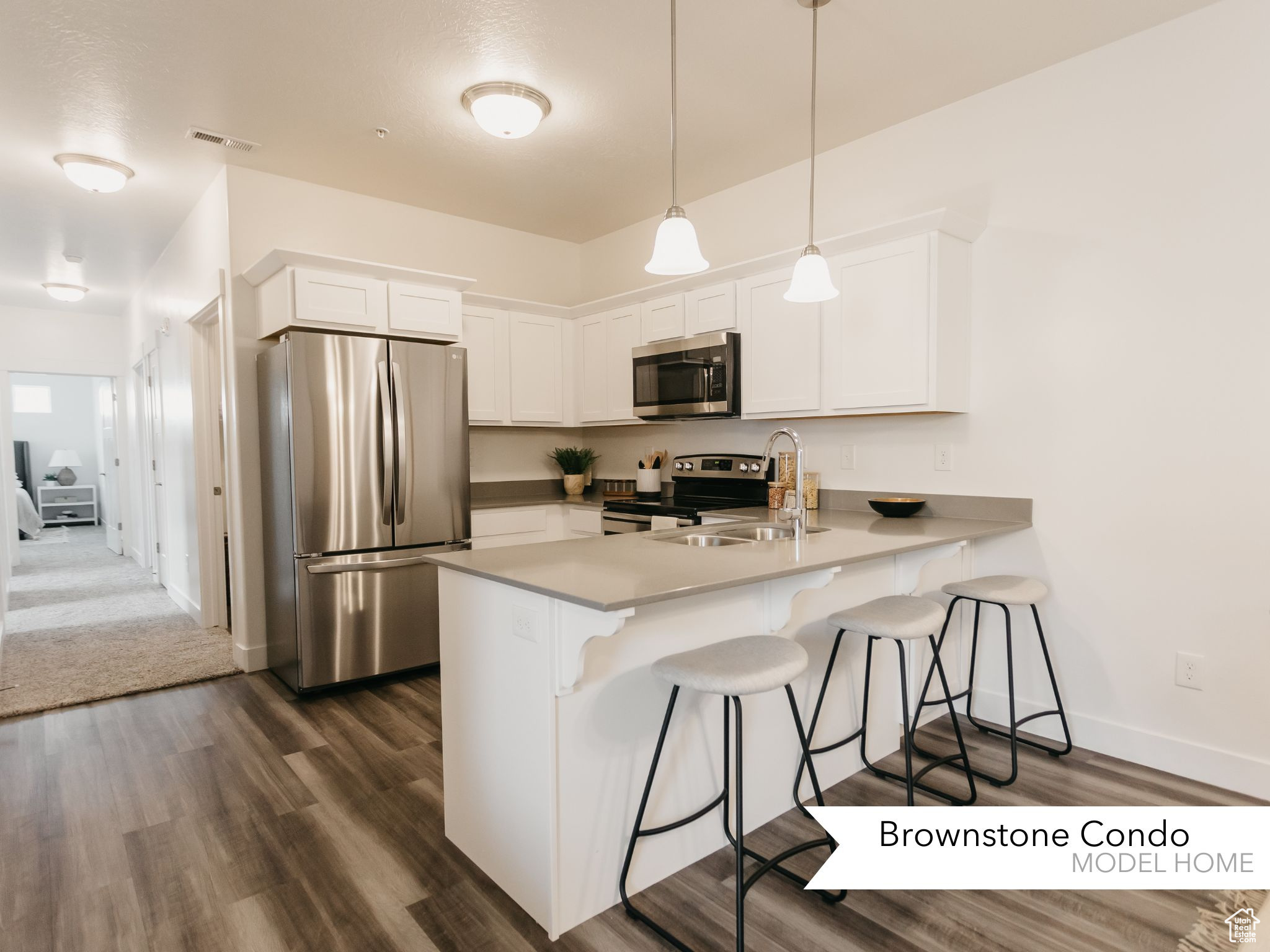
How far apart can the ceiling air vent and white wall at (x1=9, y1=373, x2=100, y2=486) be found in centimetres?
907

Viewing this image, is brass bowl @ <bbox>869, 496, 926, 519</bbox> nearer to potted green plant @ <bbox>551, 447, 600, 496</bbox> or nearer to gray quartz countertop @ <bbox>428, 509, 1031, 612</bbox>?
gray quartz countertop @ <bbox>428, 509, 1031, 612</bbox>

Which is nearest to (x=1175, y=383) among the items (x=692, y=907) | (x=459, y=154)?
(x=692, y=907)

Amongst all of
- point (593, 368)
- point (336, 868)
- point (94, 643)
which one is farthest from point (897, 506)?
point (94, 643)

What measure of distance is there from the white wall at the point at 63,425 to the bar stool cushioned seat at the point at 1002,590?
12.0 m

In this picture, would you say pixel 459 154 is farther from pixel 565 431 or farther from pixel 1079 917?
pixel 1079 917

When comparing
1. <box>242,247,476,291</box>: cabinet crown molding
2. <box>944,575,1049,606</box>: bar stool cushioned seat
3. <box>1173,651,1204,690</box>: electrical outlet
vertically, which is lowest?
<box>1173,651,1204,690</box>: electrical outlet

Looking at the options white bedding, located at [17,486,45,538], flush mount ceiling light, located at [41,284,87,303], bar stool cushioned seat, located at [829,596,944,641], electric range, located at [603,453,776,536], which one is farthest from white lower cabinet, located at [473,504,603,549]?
white bedding, located at [17,486,45,538]

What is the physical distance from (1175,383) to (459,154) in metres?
3.35

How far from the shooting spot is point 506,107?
2902mm

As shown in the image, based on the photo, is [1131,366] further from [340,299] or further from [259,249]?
[259,249]

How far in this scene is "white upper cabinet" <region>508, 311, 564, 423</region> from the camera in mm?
4492

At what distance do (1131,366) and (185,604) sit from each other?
19.8 feet

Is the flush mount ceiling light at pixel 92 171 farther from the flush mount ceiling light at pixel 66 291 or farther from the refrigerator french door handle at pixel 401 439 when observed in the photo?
the flush mount ceiling light at pixel 66 291

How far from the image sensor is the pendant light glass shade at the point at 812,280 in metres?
2.35
